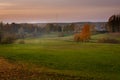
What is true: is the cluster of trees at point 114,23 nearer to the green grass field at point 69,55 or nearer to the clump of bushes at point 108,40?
the clump of bushes at point 108,40

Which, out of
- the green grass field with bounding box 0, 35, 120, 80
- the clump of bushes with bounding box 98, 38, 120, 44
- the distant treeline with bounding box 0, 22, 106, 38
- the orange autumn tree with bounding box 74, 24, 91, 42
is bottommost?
the green grass field with bounding box 0, 35, 120, 80

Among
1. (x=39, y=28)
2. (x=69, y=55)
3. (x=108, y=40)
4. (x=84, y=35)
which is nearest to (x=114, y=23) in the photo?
(x=108, y=40)

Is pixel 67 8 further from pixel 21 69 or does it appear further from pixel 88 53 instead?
pixel 21 69

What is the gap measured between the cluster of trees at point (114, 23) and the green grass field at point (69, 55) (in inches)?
18.9

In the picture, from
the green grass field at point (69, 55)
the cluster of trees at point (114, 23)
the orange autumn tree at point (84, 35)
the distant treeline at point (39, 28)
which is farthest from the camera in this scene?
the distant treeline at point (39, 28)

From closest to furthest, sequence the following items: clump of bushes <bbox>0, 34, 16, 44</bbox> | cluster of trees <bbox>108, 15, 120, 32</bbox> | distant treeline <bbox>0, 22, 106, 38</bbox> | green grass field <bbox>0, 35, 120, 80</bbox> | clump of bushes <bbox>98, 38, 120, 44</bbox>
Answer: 1. green grass field <bbox>0, 35, 120, 80</bbox>
2. clump of bushes <bbox>98, 38, 120, 44</bbox>
3. cluster of trees <bbox>108, 15, 120, 32</bbox>
4. distant treeline <bbox>0, 22, 106, 38</bbox>
5. clump of bushes <bbox>0, 34, 16, 44</bbox>

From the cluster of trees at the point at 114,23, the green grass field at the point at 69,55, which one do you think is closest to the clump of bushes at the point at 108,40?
the green grass field at the point at 69,55

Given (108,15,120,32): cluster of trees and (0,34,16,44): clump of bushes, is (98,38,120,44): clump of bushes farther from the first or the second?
(0,34,16,44): clump of bushes

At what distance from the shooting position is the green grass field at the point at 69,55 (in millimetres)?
7781

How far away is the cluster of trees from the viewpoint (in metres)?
8.59

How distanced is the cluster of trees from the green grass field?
48 centimetres

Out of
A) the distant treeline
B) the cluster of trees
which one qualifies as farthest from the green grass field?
the cluster of trees

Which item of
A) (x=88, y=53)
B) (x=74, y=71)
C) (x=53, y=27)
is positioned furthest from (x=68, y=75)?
(x=53, y=27)

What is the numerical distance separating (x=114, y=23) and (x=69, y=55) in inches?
61.5
